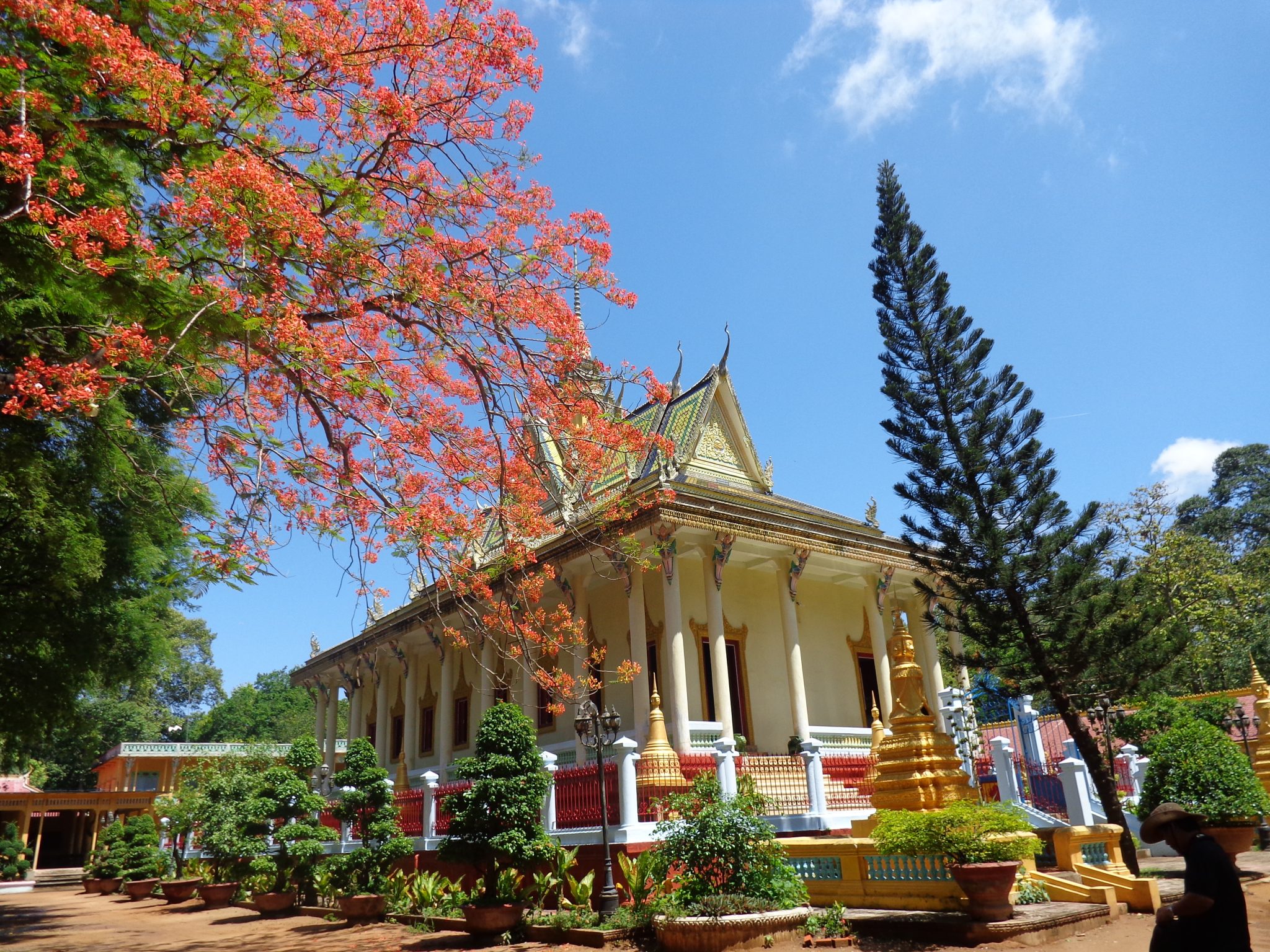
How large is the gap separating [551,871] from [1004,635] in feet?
21.6

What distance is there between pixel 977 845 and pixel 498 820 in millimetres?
4357

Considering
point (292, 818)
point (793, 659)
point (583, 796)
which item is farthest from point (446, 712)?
point (583, 796)

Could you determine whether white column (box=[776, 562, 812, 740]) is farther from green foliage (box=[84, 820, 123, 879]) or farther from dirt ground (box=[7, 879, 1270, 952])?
green foliage (box=[84, 820, 123, 879])

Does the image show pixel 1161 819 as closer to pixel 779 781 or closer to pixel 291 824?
pixel 779 781

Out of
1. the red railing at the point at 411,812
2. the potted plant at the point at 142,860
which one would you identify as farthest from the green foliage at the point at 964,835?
the potted plant at the point at 142,860

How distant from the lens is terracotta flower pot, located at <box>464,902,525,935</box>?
834 cm

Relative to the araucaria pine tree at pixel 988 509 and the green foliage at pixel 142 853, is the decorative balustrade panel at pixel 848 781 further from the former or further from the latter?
the green foliage at pixel 142 853

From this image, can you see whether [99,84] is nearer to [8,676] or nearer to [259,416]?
[259,416]

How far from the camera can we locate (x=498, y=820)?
8492 millimetres

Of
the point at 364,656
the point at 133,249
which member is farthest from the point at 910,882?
the point at 364,656

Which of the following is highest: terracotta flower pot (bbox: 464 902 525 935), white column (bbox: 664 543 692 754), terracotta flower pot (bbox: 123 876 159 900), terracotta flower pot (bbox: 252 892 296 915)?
white column (bbox: 664 543 692 754)

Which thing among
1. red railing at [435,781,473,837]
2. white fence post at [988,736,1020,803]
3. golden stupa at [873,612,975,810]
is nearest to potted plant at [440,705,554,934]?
red railing at [435,781,473,837]

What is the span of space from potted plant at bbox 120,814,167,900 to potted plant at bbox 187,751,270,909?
119 inches

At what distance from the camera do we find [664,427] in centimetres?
1641
